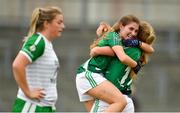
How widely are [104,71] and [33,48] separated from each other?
2.49 ft

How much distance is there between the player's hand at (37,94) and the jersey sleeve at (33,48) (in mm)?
301

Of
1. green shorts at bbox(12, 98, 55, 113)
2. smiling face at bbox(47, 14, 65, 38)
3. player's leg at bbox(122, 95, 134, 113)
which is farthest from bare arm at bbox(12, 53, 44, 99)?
player's leg at bbox(122, 95, 134, 113)

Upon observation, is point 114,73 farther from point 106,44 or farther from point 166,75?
point 166,75

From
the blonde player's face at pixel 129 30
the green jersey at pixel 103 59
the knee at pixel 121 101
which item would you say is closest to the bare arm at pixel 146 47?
the blonde player's face at pixel 129 30

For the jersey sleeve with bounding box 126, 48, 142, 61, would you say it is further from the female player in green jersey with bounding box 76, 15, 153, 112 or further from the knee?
the knee

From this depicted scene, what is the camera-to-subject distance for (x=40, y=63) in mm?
7879

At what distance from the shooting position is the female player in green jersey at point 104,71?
7281 millimetres

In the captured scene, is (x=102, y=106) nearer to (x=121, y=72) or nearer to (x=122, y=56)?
(x=121, y=72)

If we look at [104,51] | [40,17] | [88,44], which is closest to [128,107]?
[104,51]

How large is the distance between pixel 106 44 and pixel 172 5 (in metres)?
15.0

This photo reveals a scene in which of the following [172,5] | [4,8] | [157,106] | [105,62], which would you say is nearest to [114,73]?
[105,62]

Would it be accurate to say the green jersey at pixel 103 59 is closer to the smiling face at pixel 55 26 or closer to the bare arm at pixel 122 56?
the bare arm at pixel 122 56

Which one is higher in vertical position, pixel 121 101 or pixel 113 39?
pixel 113 39

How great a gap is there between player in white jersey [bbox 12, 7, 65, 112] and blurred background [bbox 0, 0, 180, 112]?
8.11 meters
